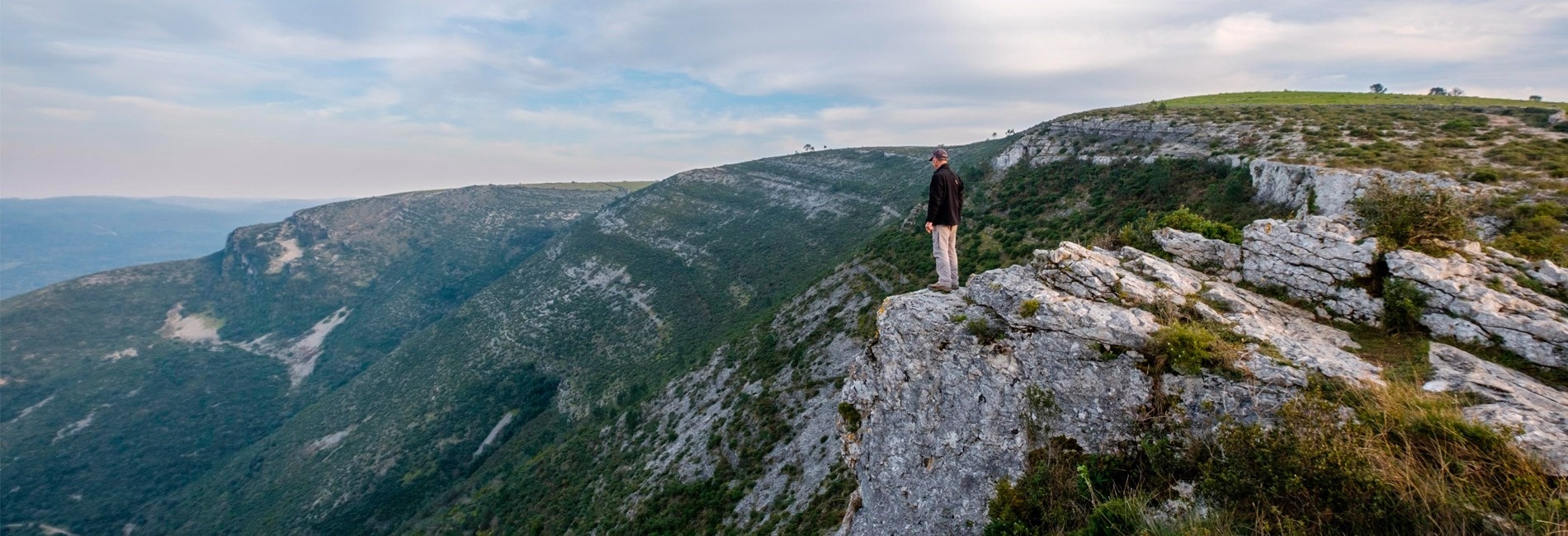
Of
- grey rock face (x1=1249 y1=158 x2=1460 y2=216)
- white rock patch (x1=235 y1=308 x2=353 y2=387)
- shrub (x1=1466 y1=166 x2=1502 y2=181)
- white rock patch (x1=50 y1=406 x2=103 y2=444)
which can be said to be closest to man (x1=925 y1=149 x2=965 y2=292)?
grey rock face (x1=1249 y1=158 x2=1460 y2=216)

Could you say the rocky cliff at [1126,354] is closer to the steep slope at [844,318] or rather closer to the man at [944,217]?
the steep slope at [844,318]

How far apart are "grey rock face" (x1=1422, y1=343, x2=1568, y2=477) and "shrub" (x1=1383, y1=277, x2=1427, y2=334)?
0.74m

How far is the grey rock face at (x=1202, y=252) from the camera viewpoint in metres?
11.1

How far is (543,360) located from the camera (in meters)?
72.9

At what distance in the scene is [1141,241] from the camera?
504 inches

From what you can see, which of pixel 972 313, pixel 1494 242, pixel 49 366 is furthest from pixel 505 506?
pixel 49 366

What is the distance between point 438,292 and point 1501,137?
179946 mm

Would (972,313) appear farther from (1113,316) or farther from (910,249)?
(910,249)

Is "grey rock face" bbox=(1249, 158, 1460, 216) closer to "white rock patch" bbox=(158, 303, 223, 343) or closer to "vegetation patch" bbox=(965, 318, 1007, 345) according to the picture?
"vegetation patch" bbox=(965, 318, 1007, 345)

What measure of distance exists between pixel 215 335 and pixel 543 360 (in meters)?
152

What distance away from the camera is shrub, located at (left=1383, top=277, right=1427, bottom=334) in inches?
324

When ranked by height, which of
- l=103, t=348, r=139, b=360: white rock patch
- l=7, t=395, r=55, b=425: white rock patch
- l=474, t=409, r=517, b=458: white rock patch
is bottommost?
l=7, t=395, r=55, b=425: white rock patch

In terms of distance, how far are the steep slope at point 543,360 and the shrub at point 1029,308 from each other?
111 feet

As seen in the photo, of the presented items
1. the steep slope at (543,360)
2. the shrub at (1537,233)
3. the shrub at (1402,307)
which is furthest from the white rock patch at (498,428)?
the shrub at (1537,233)
